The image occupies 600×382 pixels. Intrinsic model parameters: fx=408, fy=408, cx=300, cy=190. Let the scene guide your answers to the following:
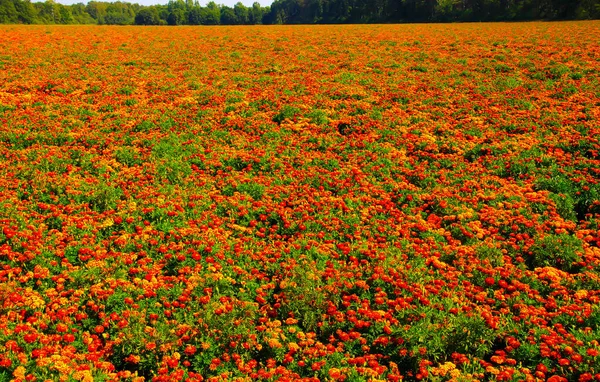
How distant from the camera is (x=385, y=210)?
33.2 ft

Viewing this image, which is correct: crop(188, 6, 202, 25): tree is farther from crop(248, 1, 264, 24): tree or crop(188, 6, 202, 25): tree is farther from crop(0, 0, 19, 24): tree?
crop(0, 0, 19, 24): tree

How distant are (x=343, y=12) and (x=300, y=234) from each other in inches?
5149

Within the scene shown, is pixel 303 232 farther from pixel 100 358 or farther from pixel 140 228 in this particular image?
pixel 100 358

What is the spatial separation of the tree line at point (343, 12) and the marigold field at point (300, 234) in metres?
70.6

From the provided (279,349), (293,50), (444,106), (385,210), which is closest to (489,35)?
(293,50)

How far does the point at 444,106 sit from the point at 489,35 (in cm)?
2588

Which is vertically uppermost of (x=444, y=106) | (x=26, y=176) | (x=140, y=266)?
(x=444, y=106)

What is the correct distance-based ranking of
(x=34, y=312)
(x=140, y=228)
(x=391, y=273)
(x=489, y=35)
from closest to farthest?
1. (x=34, y=312)
2. (x=391, y=273)
3. (x=140, y=228)
4. (x=489, y=35)

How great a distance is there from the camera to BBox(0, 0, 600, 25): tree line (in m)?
75.8

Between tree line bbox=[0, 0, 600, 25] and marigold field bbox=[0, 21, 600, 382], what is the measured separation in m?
70.6

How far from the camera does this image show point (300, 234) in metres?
9.18

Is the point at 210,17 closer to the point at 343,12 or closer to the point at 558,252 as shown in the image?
the point at 343,12

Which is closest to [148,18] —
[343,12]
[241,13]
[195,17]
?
[195,17]

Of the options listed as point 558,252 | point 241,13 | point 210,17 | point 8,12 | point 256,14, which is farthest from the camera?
point 256,14
